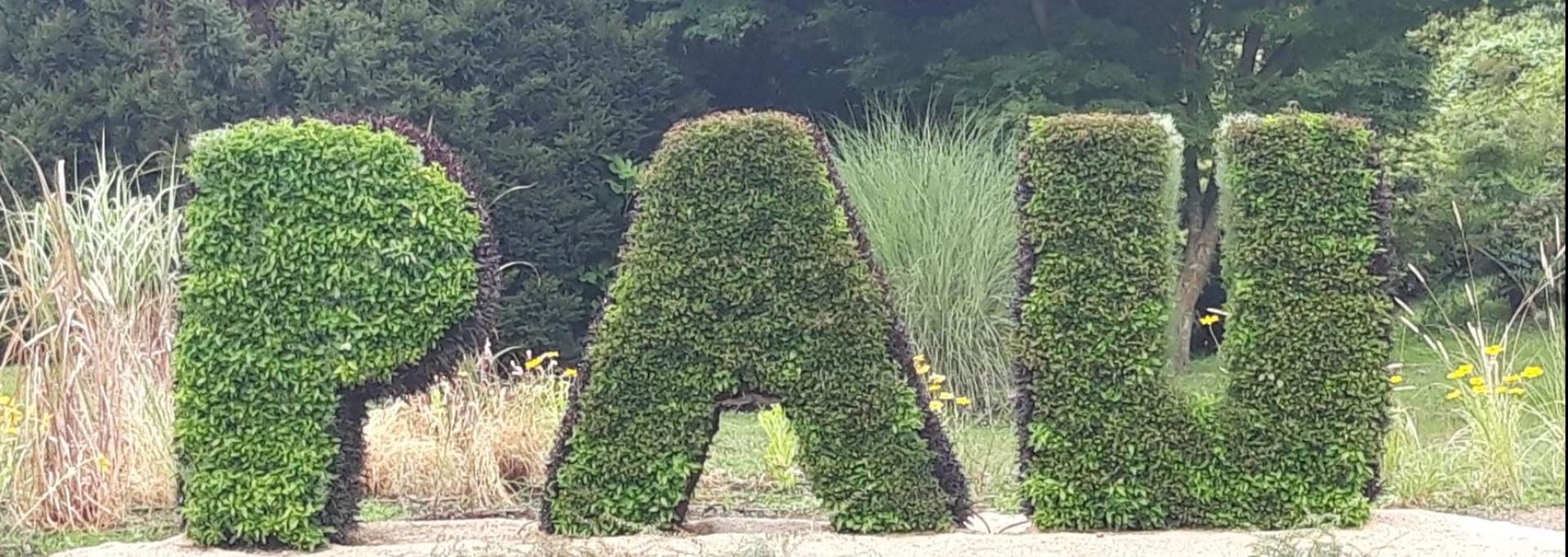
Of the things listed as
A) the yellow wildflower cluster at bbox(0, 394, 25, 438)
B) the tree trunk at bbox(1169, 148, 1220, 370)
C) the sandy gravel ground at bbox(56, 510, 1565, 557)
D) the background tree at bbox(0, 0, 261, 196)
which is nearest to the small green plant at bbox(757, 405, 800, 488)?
the sandy gravel ground at bbox(56, 510, 1565, 557)

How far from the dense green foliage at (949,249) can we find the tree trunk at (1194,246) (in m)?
2.65

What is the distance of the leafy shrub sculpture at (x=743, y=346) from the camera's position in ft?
15.9

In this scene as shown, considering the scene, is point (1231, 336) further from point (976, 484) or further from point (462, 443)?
point (462, 443)

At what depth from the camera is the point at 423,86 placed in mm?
11641

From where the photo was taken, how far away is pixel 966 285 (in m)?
9.38

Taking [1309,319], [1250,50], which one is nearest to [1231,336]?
[1309,319]

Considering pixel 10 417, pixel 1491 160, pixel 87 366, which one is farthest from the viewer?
pixel 1491 160

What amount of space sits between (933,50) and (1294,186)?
7886mm

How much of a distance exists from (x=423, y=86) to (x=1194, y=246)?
6557 millimetres

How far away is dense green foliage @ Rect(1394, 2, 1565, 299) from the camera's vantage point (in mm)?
13531

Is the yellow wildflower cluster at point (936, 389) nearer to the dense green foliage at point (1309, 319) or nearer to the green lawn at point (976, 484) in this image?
the green lawn at point (976, 484)

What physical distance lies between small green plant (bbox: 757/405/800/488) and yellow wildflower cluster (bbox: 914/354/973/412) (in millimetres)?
674

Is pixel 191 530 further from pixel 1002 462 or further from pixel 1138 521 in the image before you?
pixel 1002 462

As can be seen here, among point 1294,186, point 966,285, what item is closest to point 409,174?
point 1294,186
